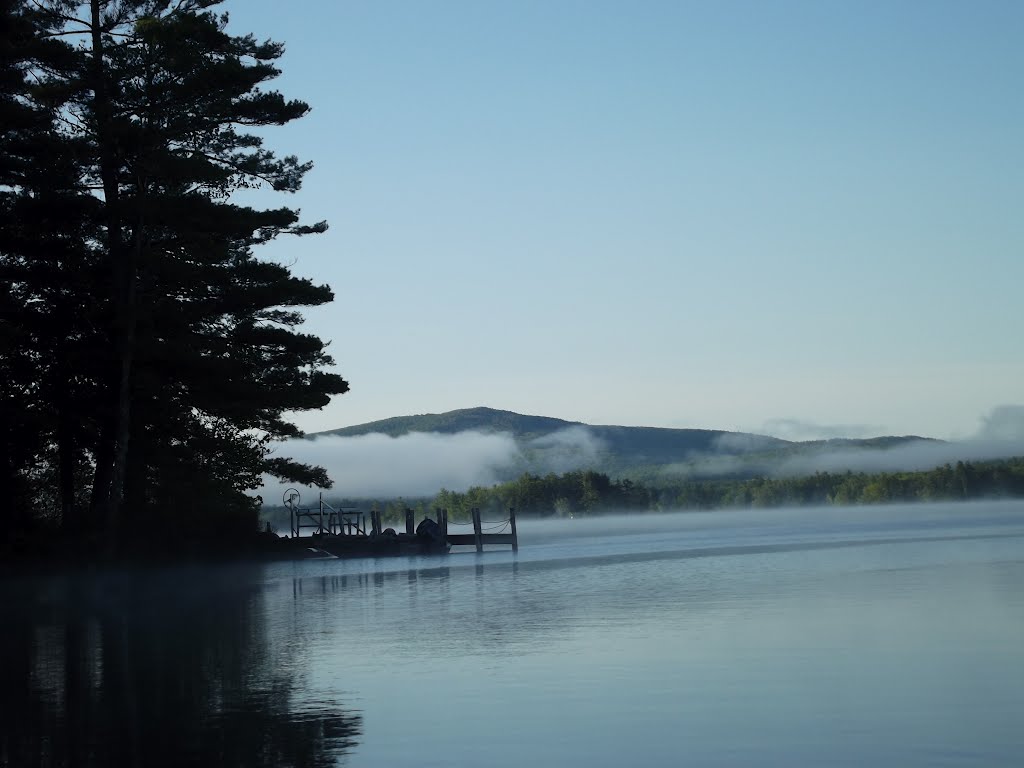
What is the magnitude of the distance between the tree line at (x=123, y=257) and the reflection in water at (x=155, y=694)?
8.90 meters

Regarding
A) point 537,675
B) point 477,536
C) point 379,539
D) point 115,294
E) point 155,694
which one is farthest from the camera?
point 477,536

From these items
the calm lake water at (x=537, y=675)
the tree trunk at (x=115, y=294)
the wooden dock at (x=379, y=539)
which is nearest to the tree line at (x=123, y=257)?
the tree trunk at (x=115, y=294)

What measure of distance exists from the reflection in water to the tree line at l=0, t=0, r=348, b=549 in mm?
8904

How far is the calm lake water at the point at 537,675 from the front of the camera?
10.8 meters

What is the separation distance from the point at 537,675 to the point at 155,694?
177 inches

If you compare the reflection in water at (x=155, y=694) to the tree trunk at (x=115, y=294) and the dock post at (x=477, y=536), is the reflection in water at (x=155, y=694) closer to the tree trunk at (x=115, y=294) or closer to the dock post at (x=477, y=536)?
the tree trunk at (x=115, y=294)

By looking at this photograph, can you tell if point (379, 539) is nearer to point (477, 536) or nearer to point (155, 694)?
point (477, 536)

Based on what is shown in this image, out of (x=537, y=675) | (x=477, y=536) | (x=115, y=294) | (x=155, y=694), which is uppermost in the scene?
(x=115, y=294)

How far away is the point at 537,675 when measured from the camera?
49.2ft

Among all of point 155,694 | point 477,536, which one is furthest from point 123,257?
point 477,536

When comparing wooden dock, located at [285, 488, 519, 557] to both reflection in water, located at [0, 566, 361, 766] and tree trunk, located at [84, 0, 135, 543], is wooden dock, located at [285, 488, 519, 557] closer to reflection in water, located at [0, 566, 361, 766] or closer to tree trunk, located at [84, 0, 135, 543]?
tree trunk, located at [84, 0, 135, 543]

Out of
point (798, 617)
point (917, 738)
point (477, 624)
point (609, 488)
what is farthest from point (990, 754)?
point (609, 488)

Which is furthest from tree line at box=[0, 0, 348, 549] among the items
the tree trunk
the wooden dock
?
the wooden dock

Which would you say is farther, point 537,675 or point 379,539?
point 379,539
